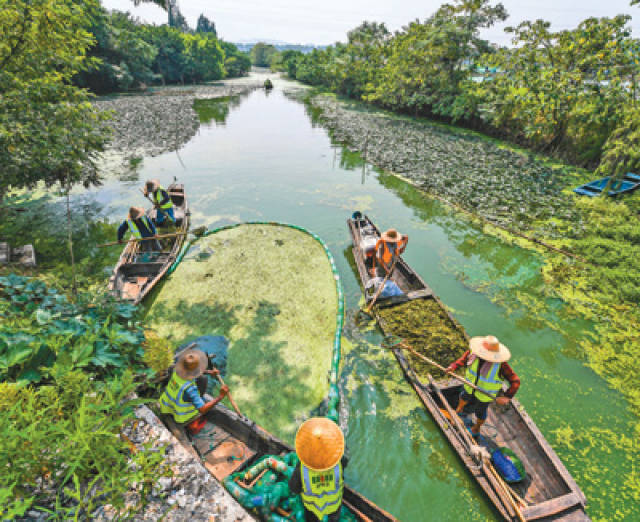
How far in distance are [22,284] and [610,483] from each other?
9136 millimetres

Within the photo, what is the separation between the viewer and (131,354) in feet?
13.1

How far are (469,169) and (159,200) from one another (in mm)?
16182

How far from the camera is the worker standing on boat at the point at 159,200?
9.36 m

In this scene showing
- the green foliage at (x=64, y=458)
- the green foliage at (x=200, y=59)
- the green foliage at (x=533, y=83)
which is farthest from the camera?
the green foliage at (x=200, y=59)

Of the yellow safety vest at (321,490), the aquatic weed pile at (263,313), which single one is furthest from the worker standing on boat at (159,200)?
the yellow safety vest at (321,490)

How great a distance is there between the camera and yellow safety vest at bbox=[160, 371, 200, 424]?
3928mm

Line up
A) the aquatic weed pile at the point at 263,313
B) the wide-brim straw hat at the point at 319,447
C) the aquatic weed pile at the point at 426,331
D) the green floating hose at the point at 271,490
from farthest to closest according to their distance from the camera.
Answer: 1. the aquatic weed pile at the point at 426,331
2. the aquatic weed pile at the point at 263,313
3. the green floating hose at the point at 271,490
4. the wide-brim straw hat at the point at 319,447

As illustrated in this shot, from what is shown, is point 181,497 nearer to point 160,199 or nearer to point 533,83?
point 160,199

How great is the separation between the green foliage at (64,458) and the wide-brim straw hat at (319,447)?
1318 millimetres

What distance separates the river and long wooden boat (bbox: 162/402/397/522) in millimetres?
1527

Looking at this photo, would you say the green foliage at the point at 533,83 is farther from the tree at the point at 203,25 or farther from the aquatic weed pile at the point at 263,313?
the tree at the point at 203,25

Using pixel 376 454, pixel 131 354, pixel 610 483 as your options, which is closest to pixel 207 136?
pixel 131 354

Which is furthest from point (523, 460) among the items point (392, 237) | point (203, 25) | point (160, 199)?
point (203, 25)

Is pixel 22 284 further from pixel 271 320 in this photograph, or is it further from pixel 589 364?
pixel 589 364
